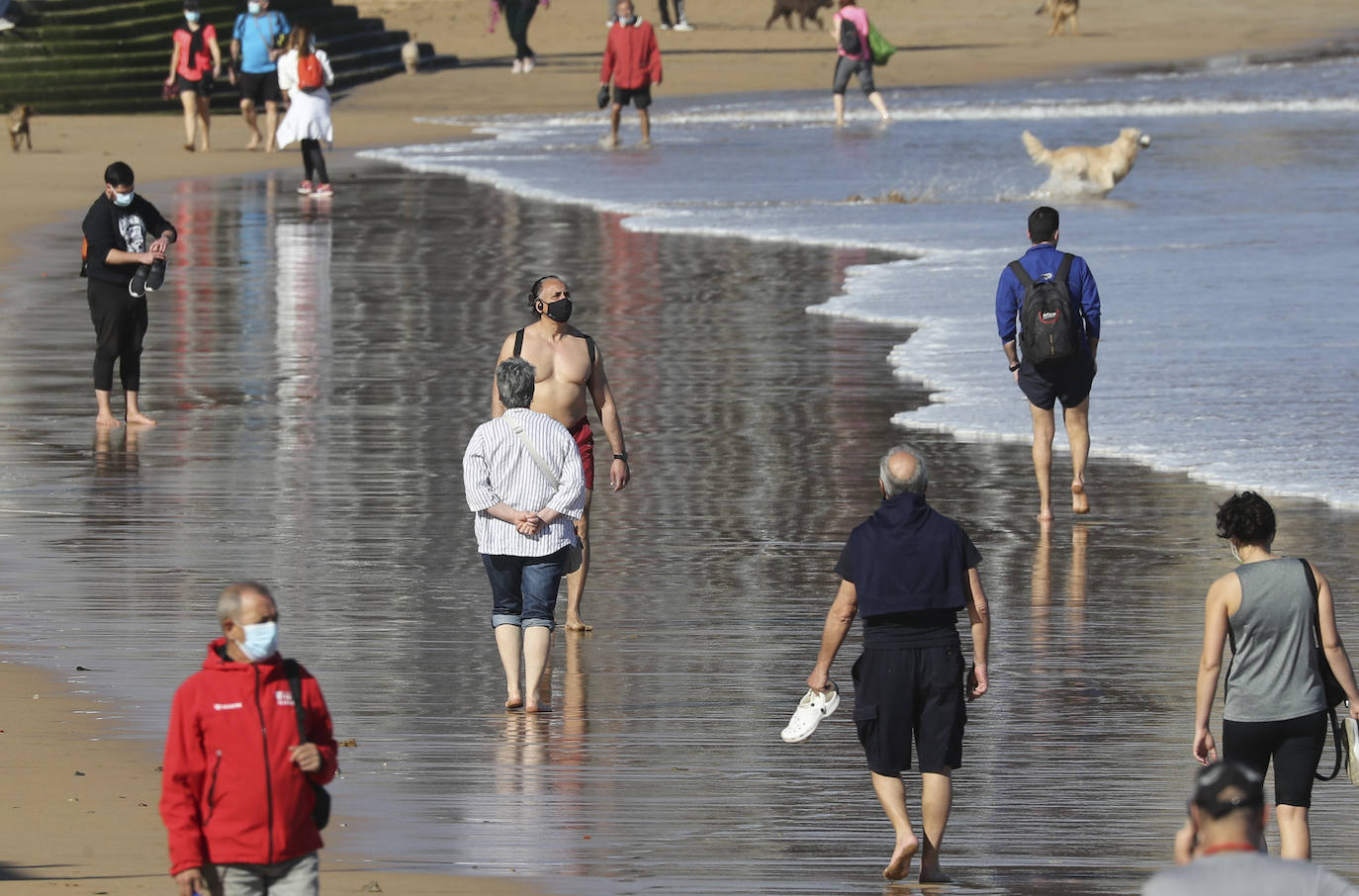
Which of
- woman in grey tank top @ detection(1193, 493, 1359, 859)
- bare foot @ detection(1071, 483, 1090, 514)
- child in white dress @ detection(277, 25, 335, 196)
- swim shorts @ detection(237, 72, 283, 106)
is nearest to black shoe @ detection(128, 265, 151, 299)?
bare foot @ detection(1071, 483, 1090, 514)

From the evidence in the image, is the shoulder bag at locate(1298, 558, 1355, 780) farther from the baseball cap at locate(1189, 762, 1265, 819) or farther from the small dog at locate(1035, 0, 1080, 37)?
the small dog at locate(1035, 0, 1080, 37)

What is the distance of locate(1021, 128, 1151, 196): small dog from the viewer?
27.9 meters

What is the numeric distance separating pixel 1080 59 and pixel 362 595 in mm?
48500

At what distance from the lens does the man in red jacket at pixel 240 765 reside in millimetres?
5117

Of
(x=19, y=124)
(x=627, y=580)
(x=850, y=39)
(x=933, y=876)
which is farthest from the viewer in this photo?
(x=850, y=39)

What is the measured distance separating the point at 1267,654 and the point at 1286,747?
299 mm

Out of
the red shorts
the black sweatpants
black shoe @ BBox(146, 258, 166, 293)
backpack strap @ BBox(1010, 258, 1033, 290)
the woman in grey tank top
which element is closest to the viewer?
the woman in grey tank top

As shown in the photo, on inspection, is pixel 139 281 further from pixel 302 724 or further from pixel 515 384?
pixel 302 724

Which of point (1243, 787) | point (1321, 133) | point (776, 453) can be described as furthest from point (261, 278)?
point (1321, 133)

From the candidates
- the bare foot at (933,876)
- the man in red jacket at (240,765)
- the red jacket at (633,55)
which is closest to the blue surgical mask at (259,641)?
the man in red jacket at (240,765)

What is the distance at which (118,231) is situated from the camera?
14273mm

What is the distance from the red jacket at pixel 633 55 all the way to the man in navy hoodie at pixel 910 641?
2760cm

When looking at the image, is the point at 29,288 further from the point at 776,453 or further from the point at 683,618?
the point at 683,618

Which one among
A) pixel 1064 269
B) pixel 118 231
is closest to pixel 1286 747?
pixel 1064 269
